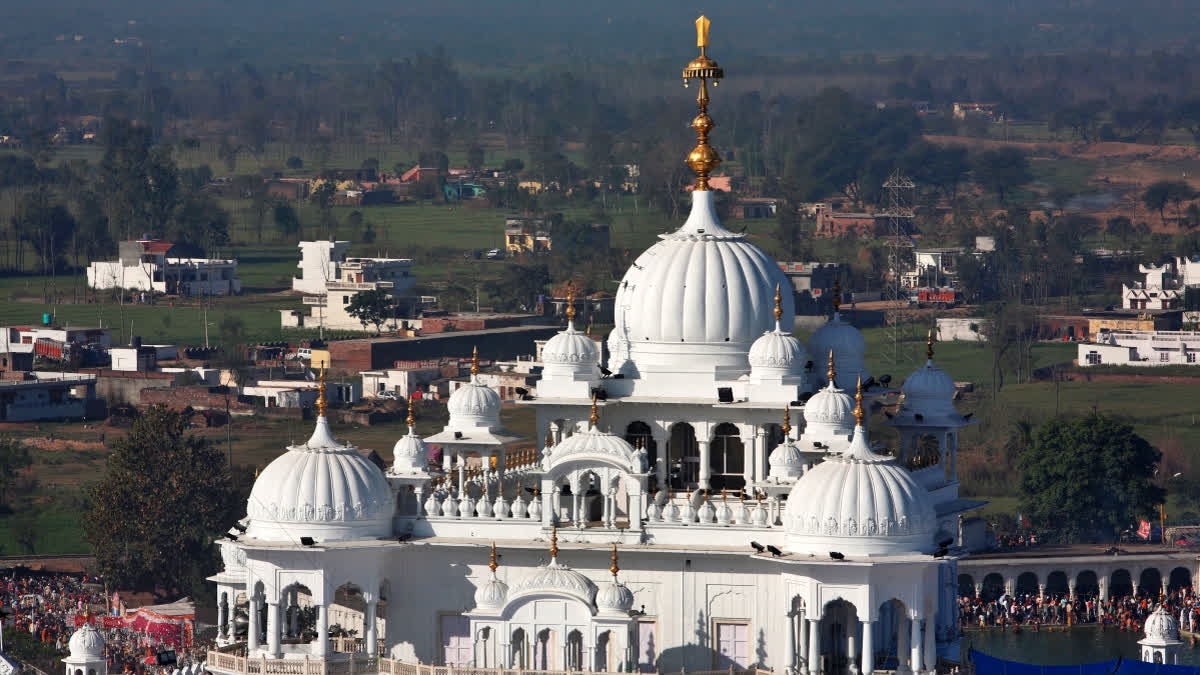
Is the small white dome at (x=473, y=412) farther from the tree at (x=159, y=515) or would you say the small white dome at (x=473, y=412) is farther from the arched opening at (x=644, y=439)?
the tree at (x=159, y=515)

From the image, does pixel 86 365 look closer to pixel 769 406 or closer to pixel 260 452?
pixel 260 452

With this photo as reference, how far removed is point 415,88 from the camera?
172m

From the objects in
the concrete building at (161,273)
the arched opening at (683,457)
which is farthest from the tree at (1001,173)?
the arched opening at (683,457)

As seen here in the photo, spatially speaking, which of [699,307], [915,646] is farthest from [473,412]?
[915,646]

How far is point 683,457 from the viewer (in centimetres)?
3306

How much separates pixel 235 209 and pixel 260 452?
61.9 meters

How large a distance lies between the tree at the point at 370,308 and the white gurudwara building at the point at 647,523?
56431 mm

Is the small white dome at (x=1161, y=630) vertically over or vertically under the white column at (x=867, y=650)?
under

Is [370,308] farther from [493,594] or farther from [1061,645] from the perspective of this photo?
[493,594]

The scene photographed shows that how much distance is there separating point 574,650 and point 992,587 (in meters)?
21.9

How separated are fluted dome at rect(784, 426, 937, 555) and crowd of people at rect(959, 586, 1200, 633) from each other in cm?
1916

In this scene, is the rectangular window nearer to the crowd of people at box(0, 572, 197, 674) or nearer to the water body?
the crowd of people at box(0, 572, 197, 674)

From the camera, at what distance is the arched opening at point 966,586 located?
5047 cm

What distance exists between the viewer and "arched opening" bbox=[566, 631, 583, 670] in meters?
29.8
